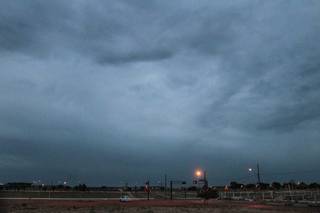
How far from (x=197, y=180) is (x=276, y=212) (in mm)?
78055

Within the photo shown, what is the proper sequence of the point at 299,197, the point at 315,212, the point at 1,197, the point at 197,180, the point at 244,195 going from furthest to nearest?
the point at 197,180 → the point at 244,195 → the point at 299,197 → the point at 315,212 → the point at 1,197

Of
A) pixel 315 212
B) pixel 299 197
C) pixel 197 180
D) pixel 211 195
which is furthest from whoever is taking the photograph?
pixel 197 180

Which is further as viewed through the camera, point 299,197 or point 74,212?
point 299,197

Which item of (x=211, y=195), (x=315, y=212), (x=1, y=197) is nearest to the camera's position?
(x=1, y=197)

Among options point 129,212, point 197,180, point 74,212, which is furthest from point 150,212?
point 197,180

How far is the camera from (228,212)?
51.9 m

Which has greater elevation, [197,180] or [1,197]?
[197,180]

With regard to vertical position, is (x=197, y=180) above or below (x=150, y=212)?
above

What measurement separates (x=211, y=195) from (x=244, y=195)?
52.1 feet

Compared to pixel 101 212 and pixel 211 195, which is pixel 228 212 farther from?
pixel 211 195

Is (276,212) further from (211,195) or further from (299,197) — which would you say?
(211,195)

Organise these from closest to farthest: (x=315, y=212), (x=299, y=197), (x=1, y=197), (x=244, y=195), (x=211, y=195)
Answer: (x=1, y=197) → (x=315, y=212) → (x=299, y=197) → (x=211, y=195) → (x=244, y=195)

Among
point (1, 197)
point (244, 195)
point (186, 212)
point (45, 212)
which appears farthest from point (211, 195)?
point (1, 197)

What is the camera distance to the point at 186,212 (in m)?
53.6
